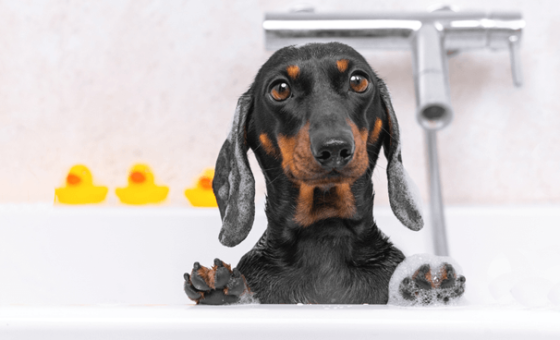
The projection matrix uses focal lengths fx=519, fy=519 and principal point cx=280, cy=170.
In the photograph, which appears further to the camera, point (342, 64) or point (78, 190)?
Answer: point (78, 190)

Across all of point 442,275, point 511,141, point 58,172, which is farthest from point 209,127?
point 442,275

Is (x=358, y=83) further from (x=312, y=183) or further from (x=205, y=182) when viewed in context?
(x=205, y=182)

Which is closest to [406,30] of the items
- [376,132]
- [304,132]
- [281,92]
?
[376,132]

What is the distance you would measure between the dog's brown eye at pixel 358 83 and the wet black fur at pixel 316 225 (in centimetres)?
1

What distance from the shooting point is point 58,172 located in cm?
237

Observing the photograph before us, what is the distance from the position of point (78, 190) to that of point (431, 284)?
60.5 inches

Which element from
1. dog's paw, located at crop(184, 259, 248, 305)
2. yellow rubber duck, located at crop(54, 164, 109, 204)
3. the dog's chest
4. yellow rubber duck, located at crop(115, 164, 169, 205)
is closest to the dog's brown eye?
the dog's chest

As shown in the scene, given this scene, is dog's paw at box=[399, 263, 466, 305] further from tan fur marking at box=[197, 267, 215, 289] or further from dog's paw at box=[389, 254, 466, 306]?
tan fur marking at box=[197, 267, 215, 289]

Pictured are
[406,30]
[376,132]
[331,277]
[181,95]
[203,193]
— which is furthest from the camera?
[181,95]

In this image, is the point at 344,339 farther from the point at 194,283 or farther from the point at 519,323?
the point at 194,283

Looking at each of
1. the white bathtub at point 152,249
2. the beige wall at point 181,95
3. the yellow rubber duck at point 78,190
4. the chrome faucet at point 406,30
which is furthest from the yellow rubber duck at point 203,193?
the chrome faucet at point 406,30

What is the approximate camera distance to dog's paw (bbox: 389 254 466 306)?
0.99 meters

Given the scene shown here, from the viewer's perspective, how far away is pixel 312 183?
1.17 m

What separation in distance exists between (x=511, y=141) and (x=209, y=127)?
4.40 feet
